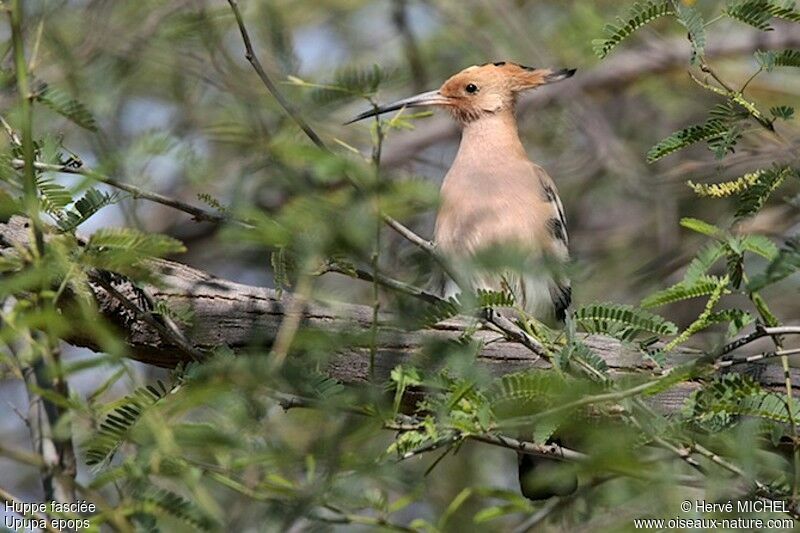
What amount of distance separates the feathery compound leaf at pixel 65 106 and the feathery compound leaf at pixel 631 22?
3.96ft

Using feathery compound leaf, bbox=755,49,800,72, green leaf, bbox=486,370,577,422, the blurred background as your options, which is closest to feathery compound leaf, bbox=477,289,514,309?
green leaf, bbox=486,370,577,422

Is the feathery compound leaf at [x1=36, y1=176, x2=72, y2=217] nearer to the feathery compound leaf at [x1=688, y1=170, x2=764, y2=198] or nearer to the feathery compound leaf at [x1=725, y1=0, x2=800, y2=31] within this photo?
the feathery compound leaf at [x1=688, y1=170, x2=764, y2=198]

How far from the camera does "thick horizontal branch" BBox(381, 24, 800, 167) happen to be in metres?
6.30

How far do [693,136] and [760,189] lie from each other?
214 mm

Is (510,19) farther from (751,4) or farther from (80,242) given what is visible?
(80,242)

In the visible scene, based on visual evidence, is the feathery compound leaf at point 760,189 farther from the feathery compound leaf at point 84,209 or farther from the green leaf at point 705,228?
the feathery compound leaf at point 84,209

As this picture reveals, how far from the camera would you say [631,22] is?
2.98 metres

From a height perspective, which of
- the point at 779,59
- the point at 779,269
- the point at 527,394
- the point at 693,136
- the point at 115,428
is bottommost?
the point at 115,428

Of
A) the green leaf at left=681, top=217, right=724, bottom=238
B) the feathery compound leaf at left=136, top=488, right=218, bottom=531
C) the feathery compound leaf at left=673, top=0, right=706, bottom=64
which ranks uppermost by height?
the feathery compound leaf at left=673, top=0, right=706, bottom=64

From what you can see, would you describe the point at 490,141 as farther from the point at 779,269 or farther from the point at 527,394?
the point at 779,269

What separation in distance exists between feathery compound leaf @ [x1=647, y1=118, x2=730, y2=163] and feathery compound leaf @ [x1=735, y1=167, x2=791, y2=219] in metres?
0.16

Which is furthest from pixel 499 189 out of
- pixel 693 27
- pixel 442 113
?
pixel 693 27

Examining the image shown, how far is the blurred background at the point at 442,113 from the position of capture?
512cm

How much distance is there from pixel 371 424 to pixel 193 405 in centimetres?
38
